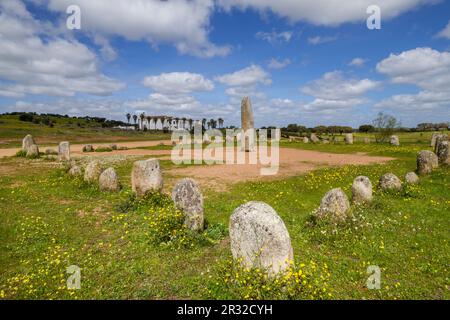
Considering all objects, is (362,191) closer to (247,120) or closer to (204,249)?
(204,249)

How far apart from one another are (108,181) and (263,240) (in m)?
11.8

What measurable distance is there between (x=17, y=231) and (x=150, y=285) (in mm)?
6816

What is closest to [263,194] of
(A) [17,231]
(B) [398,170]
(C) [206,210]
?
(C) [206,210]

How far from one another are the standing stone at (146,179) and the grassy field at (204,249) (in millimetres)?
676

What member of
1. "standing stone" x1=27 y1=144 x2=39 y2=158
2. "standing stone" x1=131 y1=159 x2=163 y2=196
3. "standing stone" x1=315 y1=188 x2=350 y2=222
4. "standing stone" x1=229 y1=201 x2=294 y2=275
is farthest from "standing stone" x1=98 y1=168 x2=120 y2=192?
"standing stone" x1=27 y1=144 x2=39 y2=158

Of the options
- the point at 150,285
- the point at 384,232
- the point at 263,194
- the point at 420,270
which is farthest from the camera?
the point at 263,194

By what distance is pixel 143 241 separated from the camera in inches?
384

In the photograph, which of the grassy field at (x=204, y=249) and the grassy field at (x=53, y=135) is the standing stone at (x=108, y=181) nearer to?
the grassy field at (x=204, y=249)

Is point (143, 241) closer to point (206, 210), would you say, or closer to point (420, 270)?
point (206, 210)

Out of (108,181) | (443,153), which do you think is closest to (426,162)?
(443,153)

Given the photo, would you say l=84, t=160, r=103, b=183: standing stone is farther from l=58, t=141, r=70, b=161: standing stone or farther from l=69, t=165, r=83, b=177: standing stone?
l=58, t=141, r=70, b=161: standing stone

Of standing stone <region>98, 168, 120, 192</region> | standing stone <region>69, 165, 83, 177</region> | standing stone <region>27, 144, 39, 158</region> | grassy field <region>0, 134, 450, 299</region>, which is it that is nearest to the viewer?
grassy field <region>0, 134, 450, 299</region>

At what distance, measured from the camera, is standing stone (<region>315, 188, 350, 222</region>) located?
34.7 feet

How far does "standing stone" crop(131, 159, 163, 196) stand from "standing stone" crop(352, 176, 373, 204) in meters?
8.92
